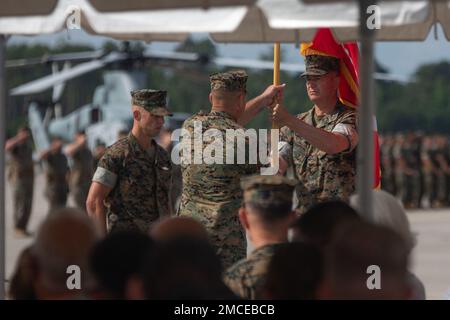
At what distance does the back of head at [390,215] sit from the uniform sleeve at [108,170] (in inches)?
79.1

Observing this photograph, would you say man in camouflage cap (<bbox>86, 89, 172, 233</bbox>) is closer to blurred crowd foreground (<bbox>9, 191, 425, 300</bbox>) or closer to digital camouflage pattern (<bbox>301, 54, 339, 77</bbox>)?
digital camouflage pattern (<bbox>301, 54, 339, 77</bbox>)

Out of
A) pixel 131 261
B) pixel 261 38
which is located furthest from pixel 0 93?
pixel 131 261

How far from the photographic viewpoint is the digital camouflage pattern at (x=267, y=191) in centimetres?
470

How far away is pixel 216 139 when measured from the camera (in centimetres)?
627

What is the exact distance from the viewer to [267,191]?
15.5 feet

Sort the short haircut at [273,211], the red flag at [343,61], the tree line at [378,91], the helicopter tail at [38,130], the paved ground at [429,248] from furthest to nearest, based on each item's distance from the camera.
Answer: the tree line at [378,91]
the helicopter tail at [38,130]
the paved ground at [429,248]
the red flag at [343,61]
the short haircut at [273,211]

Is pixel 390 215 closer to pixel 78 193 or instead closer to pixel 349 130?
pixel 349 130

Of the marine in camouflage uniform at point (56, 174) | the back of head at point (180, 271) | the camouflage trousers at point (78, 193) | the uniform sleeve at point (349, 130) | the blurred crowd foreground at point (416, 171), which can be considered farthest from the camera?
the blurred crowd foreground at point (416, 171)

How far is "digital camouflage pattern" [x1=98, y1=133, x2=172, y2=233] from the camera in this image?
672 centimetres

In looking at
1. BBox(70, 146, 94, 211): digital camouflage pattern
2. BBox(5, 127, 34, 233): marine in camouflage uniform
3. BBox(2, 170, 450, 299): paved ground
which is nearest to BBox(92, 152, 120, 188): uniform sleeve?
BBox(2, 170, 450, 299): paved ground

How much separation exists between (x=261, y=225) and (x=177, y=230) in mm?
470

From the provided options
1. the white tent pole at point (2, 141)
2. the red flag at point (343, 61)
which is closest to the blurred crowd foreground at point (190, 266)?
the white tent pole at point (2, 141)

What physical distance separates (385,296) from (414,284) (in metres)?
0.71

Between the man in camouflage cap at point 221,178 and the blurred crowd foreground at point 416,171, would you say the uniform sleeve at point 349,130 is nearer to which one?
the man in camouflage cap at point 221,178
